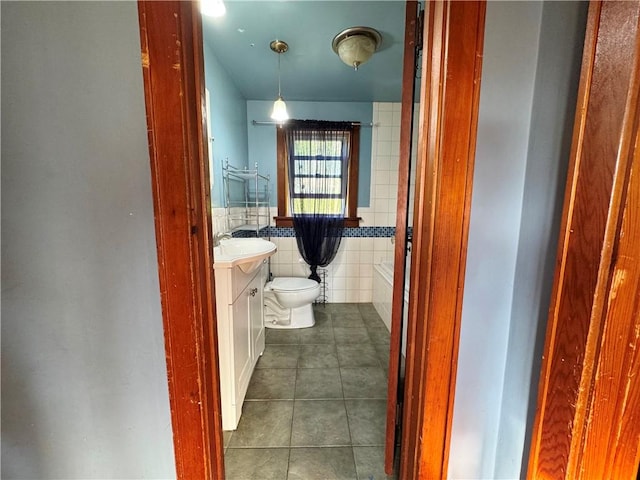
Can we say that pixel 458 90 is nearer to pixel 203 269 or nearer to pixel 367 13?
pixel 203 269

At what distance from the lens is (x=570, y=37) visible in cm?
57

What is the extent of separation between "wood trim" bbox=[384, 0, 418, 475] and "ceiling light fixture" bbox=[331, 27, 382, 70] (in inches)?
38.7

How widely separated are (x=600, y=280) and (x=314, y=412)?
155cm

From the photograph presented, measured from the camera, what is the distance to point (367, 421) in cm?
152

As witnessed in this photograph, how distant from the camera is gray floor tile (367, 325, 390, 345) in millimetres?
2391

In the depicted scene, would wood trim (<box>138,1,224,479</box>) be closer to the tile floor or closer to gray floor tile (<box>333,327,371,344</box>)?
the tile floor

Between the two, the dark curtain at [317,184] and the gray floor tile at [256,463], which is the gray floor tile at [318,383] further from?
the dark curtain at [317,184]

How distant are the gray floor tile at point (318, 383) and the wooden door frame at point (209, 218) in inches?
41.0

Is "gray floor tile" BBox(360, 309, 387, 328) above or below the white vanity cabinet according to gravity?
below

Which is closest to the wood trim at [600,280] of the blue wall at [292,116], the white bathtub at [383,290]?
the white bathtub at [383,290]

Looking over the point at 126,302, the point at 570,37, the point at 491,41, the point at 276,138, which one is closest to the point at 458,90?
the point at 491,41

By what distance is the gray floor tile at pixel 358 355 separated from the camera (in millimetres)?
2054

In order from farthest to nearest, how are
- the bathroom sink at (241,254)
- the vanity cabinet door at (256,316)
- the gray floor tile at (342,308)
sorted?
the gray floor tile at (342,308), the vanity cabinet door at (256,316), the bathroom sink at (241,254)

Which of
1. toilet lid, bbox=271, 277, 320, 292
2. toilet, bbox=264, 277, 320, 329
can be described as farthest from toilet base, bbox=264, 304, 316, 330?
toilet lid, bbox=271, 277, 320, 292
